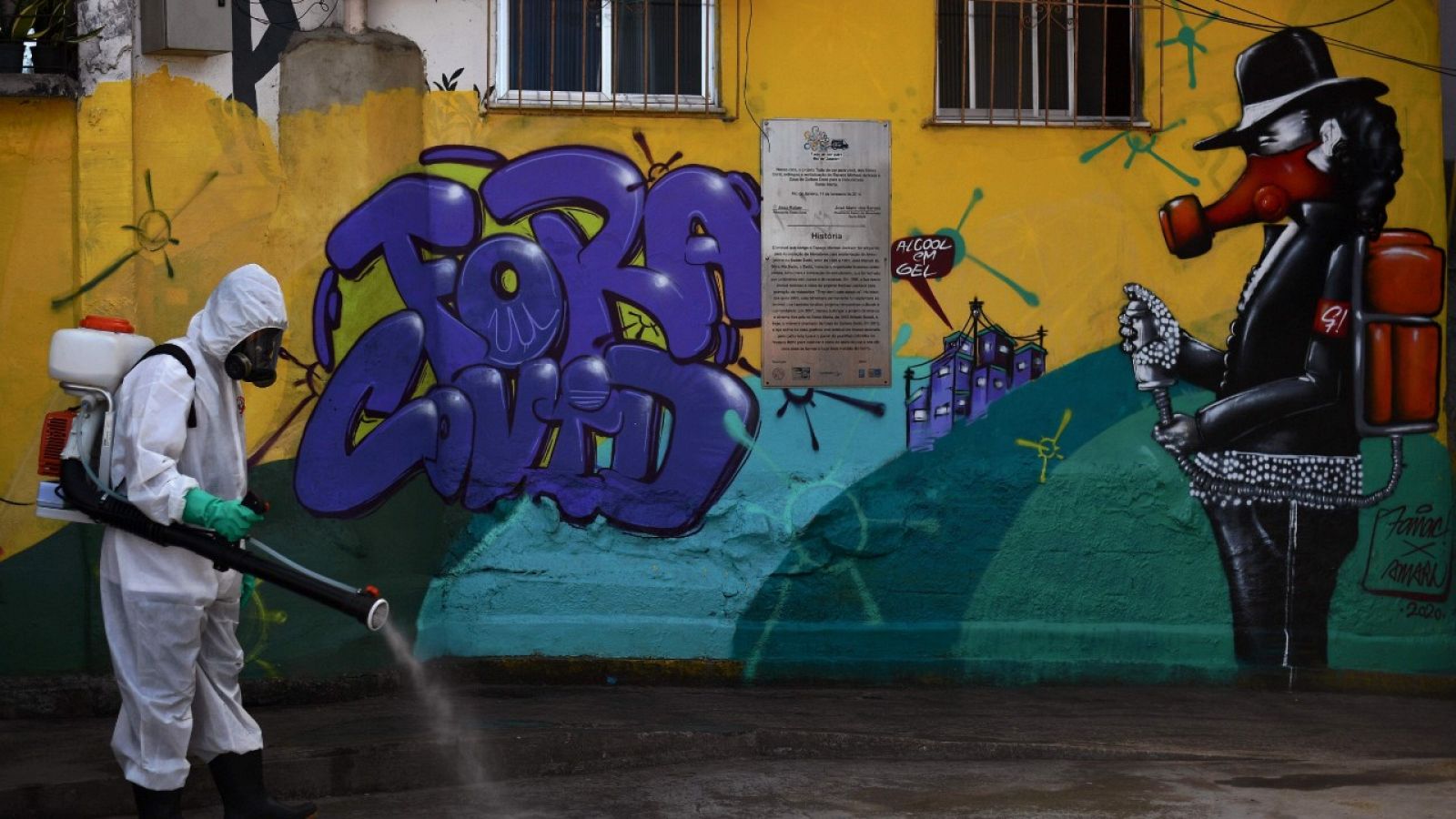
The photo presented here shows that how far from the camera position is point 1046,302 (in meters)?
8.48

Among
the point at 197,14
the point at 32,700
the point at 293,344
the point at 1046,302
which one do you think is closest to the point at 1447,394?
the point at 1046,302

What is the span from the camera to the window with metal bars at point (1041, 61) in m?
8.56

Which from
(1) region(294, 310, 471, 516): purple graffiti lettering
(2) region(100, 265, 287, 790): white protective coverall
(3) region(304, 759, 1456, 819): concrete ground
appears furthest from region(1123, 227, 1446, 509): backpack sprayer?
(2) region(100, 265, 287, 790): white protective coverall

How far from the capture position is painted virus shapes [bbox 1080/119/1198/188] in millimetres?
8500

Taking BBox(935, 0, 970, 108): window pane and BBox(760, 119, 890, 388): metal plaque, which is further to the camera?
BBox(935, 0, 970, 108): window pane

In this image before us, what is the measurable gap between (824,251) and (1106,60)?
1896 millimetres

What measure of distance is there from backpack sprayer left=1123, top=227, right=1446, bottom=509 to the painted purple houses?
57cm

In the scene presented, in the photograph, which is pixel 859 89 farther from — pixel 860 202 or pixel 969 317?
pixel 969 317

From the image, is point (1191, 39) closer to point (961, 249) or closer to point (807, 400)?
point (961, 249)

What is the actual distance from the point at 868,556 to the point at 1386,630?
9.34 ft

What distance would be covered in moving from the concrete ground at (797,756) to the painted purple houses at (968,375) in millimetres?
1425

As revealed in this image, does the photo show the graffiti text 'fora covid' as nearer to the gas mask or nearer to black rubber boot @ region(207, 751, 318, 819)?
the gas mask

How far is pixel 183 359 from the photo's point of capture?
18.3ft

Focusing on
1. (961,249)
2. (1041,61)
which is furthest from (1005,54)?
(961,249)
